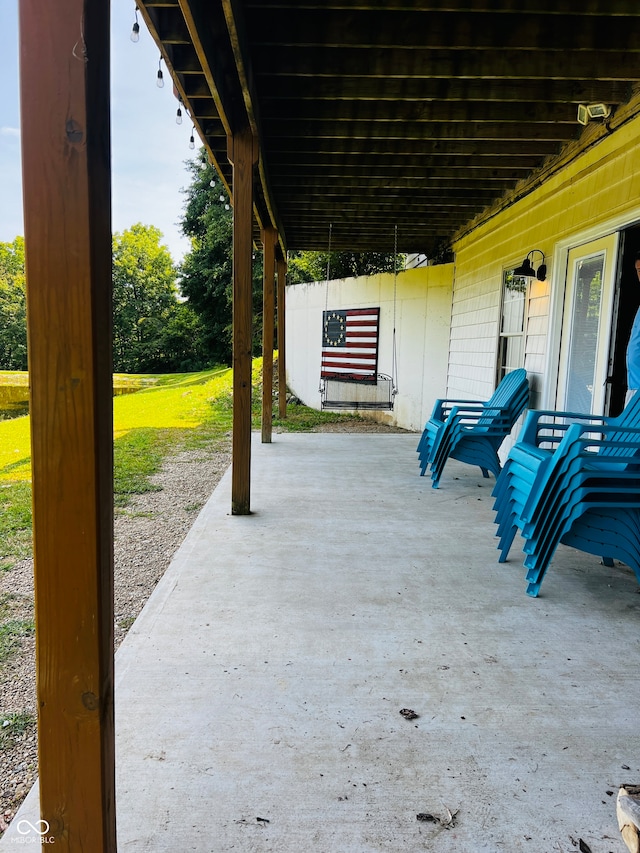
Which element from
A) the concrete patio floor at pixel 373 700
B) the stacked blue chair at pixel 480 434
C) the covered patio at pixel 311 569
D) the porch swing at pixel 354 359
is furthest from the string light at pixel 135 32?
the porch swing at pixel 354 359

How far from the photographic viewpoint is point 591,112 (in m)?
3.49

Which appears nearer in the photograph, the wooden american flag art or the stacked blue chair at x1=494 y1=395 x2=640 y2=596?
the stacked blue chair at x1=494 y1=395 x2=640 y2=596

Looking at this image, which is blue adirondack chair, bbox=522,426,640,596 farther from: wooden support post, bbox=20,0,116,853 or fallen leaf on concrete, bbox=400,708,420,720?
wooden support post, bbox=20,0,116,853

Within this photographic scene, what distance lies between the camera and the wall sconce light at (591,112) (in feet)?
11.3

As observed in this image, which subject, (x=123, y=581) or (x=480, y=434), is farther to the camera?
(x=480, y=434)

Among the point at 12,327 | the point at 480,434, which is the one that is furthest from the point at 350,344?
the point at 12,327

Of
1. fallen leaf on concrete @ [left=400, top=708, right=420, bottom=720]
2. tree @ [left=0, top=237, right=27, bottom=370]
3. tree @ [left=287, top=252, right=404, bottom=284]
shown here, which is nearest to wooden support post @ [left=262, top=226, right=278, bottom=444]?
fallen leaf on concrete @ [left=400, top=708, right=420, bottom=720]

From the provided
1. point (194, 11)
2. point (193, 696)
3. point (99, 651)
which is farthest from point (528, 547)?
point (194, 11)

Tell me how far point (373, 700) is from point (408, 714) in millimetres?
122

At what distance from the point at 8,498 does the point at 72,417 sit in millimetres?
4060

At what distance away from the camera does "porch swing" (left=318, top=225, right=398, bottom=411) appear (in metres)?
8.99

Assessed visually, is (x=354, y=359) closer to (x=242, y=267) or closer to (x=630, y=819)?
(x=242, y=267)

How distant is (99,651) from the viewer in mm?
1030

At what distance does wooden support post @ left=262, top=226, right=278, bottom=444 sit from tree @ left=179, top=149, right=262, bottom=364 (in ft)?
38.7
